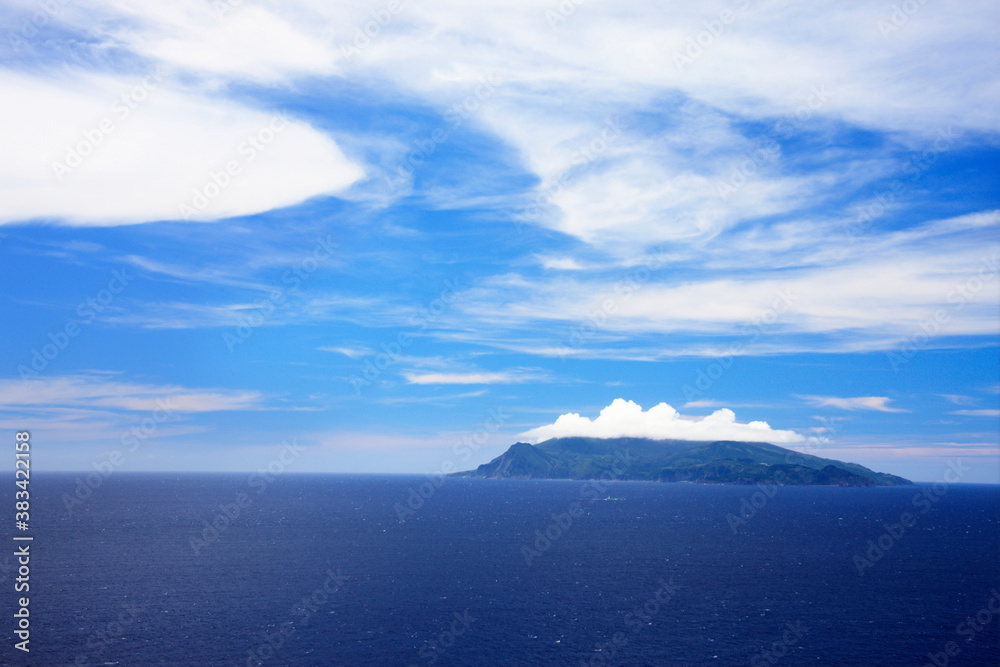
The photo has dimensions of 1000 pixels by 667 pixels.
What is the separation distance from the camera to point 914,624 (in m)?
92.1

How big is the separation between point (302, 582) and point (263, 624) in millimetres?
26481

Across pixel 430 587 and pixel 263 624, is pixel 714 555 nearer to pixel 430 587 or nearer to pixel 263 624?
pixel 430 587

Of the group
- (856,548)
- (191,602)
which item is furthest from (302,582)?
→ (856,548)
